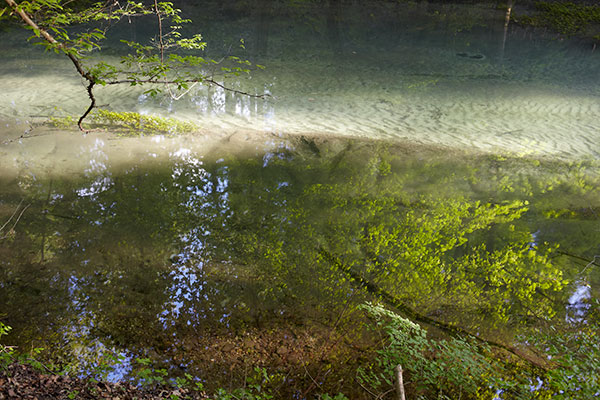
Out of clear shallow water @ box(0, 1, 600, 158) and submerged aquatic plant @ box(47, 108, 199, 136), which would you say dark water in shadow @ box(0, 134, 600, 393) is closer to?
submerged aquatic plant @ box(47, 108, 199, 136)

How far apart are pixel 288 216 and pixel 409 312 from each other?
1792mm

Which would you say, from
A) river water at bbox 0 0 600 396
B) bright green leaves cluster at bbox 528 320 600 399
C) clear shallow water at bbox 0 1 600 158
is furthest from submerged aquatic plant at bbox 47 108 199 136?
bright green leaves cluster at bbox 528 320 600 399

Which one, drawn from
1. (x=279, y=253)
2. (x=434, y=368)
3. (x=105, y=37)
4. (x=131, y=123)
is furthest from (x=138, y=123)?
(x=434, y=368)

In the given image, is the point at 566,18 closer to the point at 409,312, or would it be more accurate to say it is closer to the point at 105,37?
the point at 409,312

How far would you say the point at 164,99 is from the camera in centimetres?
786

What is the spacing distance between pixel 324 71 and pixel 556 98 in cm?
513

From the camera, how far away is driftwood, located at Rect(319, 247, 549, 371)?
3212 millimetres

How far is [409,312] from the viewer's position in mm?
3568

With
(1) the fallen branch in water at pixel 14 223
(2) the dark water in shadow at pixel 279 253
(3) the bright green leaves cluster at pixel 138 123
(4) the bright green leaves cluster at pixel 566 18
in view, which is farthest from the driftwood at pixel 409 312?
(4) the bright green leaves cluster at pixel 566 18

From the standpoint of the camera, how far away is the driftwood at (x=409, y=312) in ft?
10.5

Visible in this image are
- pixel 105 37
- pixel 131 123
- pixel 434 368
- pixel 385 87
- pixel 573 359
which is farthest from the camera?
pixel 385 87

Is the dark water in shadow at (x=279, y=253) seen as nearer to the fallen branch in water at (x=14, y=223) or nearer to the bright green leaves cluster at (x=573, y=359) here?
the fallen branch in water at (x=14, y=223)

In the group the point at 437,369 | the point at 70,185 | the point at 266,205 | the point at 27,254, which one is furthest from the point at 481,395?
the point at 70,185

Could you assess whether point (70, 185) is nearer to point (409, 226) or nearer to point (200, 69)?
point (409, 226)
